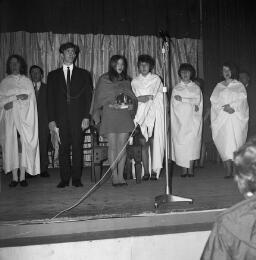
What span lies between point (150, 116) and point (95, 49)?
2.77m

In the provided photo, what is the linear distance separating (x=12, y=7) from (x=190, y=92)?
11.8ft

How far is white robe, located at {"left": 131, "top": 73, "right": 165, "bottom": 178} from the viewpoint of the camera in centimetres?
555

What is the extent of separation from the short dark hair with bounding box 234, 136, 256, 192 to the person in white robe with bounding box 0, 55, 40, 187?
12.7 feet

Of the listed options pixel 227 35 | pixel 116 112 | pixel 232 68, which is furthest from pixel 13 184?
pixel 227 35

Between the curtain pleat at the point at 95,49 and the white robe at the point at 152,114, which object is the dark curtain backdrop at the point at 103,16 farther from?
the white robe at the point at 152,114

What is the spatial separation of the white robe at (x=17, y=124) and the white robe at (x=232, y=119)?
2.59 metres

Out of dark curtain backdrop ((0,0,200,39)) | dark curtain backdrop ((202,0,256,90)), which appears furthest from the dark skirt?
dark curtain backdrop ((202,0,256,90))

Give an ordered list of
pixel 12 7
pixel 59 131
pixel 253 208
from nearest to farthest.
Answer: pixel 253 208 < pixel 59 131 < pixel 12 7

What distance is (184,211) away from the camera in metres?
3.63

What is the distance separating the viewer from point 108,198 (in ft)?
14.1

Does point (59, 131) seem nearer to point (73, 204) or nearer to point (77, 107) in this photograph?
point (77, 107)

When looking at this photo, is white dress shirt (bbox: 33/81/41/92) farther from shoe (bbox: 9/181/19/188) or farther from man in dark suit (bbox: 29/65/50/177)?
shoe (bbox: 9/181/19/188)

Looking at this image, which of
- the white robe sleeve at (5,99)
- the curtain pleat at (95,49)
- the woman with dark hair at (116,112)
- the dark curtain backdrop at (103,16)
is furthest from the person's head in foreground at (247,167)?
the dark curtain backdrop at (103,16)

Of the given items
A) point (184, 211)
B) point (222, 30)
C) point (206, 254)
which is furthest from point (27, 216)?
point (222, 30)
